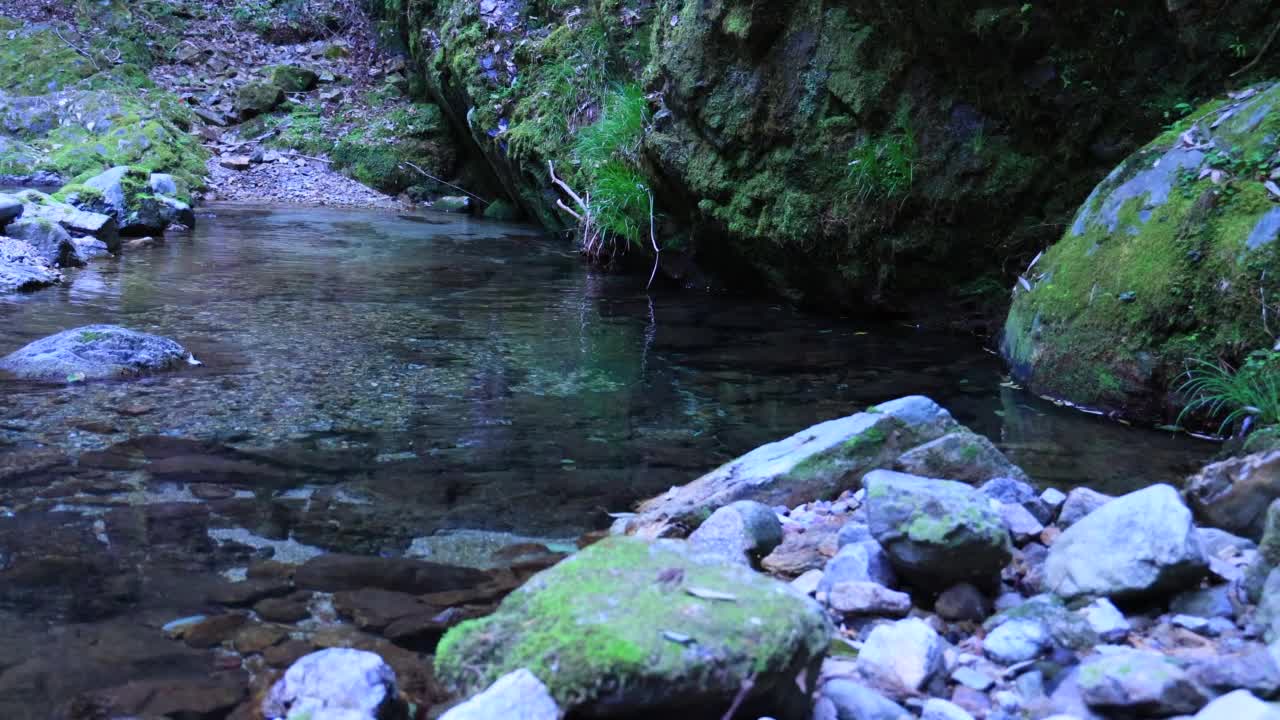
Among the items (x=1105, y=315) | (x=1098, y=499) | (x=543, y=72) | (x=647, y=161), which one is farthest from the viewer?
(x=543, y=72)

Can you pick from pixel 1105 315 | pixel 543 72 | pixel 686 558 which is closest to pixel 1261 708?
pixel 686 558

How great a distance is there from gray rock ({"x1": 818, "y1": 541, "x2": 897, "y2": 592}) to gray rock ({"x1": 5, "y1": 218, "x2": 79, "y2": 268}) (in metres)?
8.14

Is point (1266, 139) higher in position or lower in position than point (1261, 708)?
higher

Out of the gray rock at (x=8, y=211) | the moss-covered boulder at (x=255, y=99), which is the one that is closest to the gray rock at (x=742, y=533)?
the gray rock at (x=8, y=211)

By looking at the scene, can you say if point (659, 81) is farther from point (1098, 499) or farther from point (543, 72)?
point (1098, 499)

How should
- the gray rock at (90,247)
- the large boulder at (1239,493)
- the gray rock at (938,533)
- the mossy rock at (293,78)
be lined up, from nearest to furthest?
the gray rock at (938,533)
the large boulder at (1239,493)
the gray rock at (90,247)
the mossy rock at (293,78)

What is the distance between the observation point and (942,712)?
1874mm

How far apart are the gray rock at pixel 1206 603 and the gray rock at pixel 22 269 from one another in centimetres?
759

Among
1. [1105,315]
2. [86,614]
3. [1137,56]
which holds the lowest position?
[86,614]

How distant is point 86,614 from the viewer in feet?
7.98

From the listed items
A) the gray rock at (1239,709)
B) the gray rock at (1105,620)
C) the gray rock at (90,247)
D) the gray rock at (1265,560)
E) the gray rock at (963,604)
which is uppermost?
the gray rock at (1265,560)

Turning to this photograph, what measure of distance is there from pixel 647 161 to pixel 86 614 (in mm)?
6685

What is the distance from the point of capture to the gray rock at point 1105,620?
2133mm

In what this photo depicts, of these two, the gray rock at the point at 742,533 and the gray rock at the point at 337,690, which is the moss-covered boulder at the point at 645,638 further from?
the gray rock at the point at 742,533
